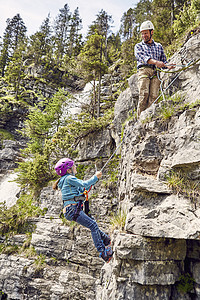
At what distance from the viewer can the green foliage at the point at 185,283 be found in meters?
4.50

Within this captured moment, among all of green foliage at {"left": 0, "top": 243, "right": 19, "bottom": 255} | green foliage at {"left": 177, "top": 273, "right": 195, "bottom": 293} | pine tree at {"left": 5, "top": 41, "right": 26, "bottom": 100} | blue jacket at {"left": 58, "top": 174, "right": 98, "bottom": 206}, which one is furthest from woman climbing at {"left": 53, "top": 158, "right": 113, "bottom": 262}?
pine tree at {"left": 5, "top": 41, "right": 26, "bottom": 100}

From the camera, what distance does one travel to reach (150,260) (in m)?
4.52

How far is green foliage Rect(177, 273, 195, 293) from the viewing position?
450 centimetres

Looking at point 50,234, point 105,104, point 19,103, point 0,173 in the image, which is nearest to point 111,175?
point 50,234

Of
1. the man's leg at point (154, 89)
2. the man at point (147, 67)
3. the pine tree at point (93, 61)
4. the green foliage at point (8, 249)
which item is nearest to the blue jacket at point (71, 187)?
the man at point (147, 67)

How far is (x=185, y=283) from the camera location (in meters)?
4.56

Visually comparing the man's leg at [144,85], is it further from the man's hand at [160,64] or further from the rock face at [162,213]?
the rock face at [162,213]

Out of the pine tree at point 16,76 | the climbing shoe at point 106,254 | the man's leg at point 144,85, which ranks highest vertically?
the pine tree at point 16,76

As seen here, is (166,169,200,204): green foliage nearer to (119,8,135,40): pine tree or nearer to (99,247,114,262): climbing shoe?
(99,247,114,262): climbing shoe

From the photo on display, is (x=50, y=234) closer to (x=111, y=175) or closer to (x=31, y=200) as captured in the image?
(x=31, y=200)

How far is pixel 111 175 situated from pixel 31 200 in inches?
241

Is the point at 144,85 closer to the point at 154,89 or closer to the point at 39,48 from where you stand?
the point at 154,89

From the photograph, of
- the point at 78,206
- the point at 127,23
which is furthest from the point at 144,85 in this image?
the point at 127,23

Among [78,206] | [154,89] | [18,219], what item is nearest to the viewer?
[78,206]
